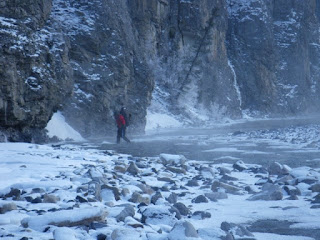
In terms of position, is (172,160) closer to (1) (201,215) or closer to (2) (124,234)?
(1) (201,215)

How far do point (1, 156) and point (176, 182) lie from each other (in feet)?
12.7

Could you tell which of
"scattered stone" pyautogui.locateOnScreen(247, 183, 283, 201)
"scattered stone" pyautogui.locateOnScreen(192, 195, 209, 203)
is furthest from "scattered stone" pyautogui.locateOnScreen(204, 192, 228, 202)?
"scattered stone" pyautogui.locateOnScreen(247, 183, 283, 201)

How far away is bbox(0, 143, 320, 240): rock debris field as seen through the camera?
454 cm

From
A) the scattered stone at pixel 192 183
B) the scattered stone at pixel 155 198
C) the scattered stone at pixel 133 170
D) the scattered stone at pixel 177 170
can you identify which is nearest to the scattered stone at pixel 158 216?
the scattered stone at pixel 155 198

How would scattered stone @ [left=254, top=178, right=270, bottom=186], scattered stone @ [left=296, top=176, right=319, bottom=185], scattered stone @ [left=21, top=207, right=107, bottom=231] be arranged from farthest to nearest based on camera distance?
scattered stone @ [left=254, top=178, right=270, bottom=186] < scattered stone @ [left=296, top=176, right=319, bottom=185] < scattered stone @ [left=21, top=207, right=107, bottom=231]

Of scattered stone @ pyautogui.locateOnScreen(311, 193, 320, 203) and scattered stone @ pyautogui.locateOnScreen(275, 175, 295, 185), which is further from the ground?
scattered stone @ pyautogui.locateOnScreen(311, 193, 320, 203)

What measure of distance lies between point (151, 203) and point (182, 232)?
5.83 ft

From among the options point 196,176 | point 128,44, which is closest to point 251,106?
point 128,44

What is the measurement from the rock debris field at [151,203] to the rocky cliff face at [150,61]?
7.11 meters

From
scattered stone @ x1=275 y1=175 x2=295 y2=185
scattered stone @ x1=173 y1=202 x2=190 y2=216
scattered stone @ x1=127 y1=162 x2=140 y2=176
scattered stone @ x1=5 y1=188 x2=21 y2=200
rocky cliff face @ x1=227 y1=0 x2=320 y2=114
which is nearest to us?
scattered stone @ x1=173 y1=202 x2=190 y2=216

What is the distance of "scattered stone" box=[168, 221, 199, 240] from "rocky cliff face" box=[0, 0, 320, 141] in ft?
36.2

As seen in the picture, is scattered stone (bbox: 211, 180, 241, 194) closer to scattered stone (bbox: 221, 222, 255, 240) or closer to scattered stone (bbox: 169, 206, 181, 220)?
scattered stone (bbox: 169, 206, 181, 220)

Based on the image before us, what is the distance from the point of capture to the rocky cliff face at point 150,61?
15.6 m

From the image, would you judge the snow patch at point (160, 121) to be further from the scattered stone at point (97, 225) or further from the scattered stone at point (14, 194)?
the scattered stone at point (97, 225)
